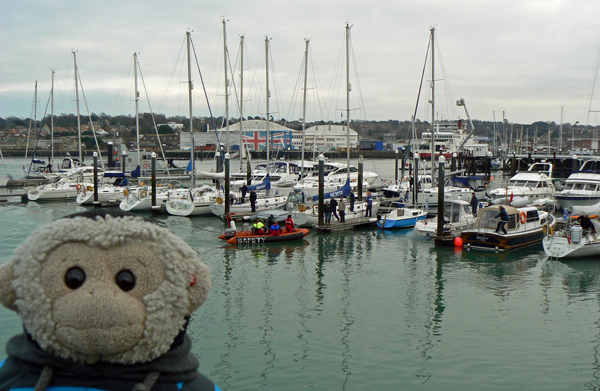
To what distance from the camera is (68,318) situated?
7.13 ft

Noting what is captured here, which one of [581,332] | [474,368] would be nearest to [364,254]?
[581,332]

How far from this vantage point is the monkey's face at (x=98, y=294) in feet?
7.11

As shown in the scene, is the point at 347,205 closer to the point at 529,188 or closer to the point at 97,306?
the point at 529,188

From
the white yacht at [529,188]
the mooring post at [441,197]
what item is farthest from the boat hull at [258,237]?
the white yacht at [529,188]

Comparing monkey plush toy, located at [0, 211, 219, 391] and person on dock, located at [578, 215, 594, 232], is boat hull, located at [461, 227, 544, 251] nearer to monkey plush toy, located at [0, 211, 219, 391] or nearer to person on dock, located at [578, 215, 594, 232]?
person on dock, located at [578, 215, 594, 232]

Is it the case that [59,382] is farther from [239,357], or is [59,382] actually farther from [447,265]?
[447,265]

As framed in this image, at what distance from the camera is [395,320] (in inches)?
545

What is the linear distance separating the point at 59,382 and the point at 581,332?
44.1 ft

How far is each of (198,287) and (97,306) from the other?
0.50m

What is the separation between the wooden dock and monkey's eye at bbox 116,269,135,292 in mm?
25780

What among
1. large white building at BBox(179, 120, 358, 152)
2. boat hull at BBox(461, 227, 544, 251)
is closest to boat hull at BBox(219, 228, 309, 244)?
boat hull at BBox(461, 227, 544, 251)

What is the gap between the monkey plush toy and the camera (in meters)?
2.19

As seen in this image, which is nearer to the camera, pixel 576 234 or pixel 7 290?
pixel 7 290

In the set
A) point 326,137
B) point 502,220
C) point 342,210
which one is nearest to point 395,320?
point 502,220
